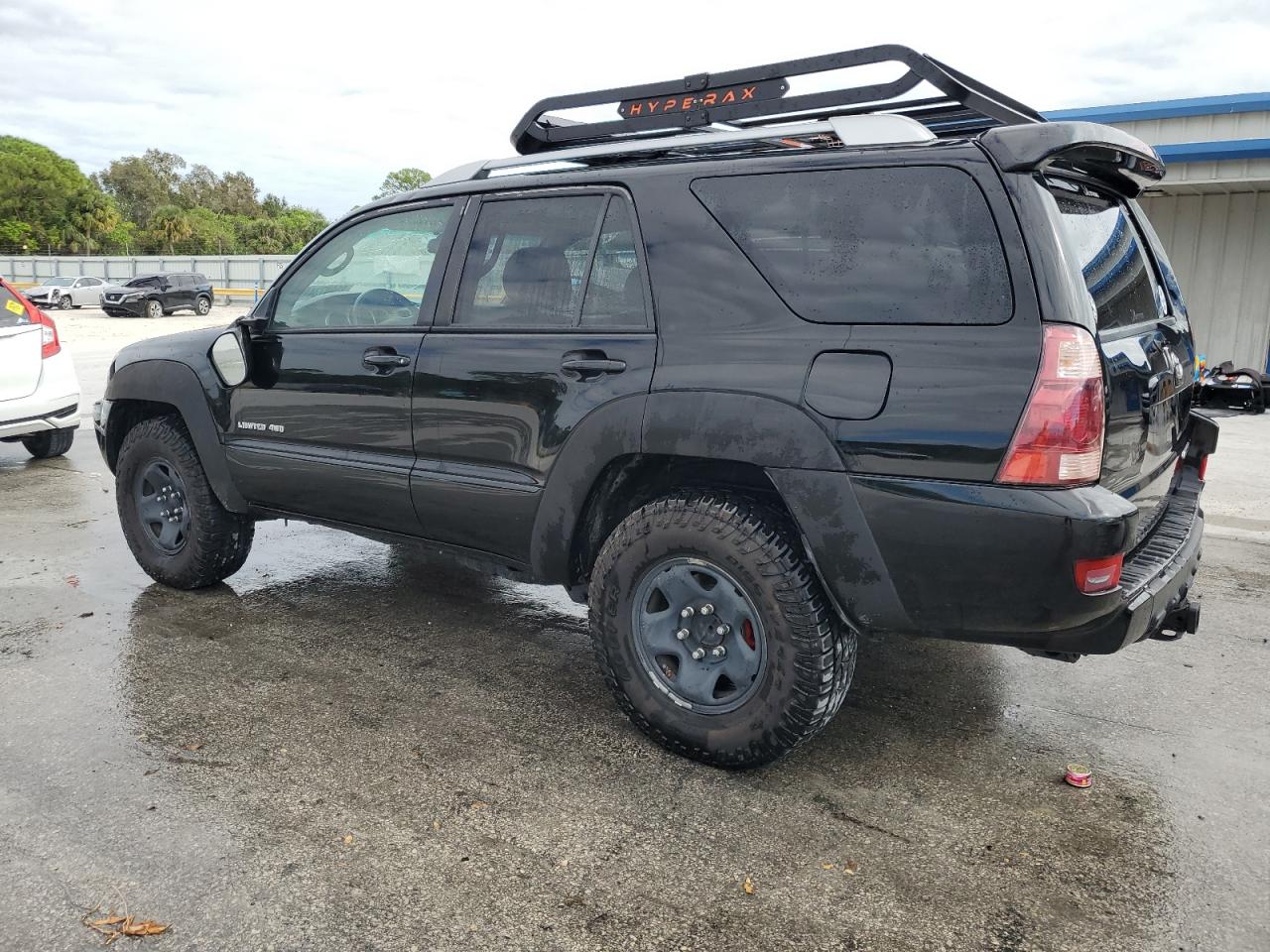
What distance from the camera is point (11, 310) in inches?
309

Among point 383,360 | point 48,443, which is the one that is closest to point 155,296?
point 48,443

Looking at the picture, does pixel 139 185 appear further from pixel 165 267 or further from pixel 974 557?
pixel 974 557

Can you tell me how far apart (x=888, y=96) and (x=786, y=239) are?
651mm

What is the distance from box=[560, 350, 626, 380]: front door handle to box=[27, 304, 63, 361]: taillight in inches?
245

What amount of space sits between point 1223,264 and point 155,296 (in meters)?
31.2

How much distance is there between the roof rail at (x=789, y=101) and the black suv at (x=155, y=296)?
109 ft

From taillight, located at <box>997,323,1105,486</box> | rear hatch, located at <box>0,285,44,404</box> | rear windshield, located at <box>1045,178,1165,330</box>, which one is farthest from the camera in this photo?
rear hatch, located at <box>0,285,44,404</box>

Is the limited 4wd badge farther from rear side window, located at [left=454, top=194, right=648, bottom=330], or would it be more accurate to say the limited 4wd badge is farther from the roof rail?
the roof rail

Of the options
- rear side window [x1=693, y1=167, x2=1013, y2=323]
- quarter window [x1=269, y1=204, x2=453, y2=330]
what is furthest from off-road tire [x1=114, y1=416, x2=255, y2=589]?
rear side window [x1=693, y1=167, x2=1013, y2=323]

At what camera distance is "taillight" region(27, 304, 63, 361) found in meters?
7.94

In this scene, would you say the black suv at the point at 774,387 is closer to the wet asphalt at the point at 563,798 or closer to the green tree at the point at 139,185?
the wet asphalt at the point at 563,798

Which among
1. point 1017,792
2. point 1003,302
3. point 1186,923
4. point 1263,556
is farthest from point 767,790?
point 1263,556

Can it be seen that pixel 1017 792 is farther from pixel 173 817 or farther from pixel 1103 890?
pixel 173 817

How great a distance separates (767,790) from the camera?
3.11 meters
